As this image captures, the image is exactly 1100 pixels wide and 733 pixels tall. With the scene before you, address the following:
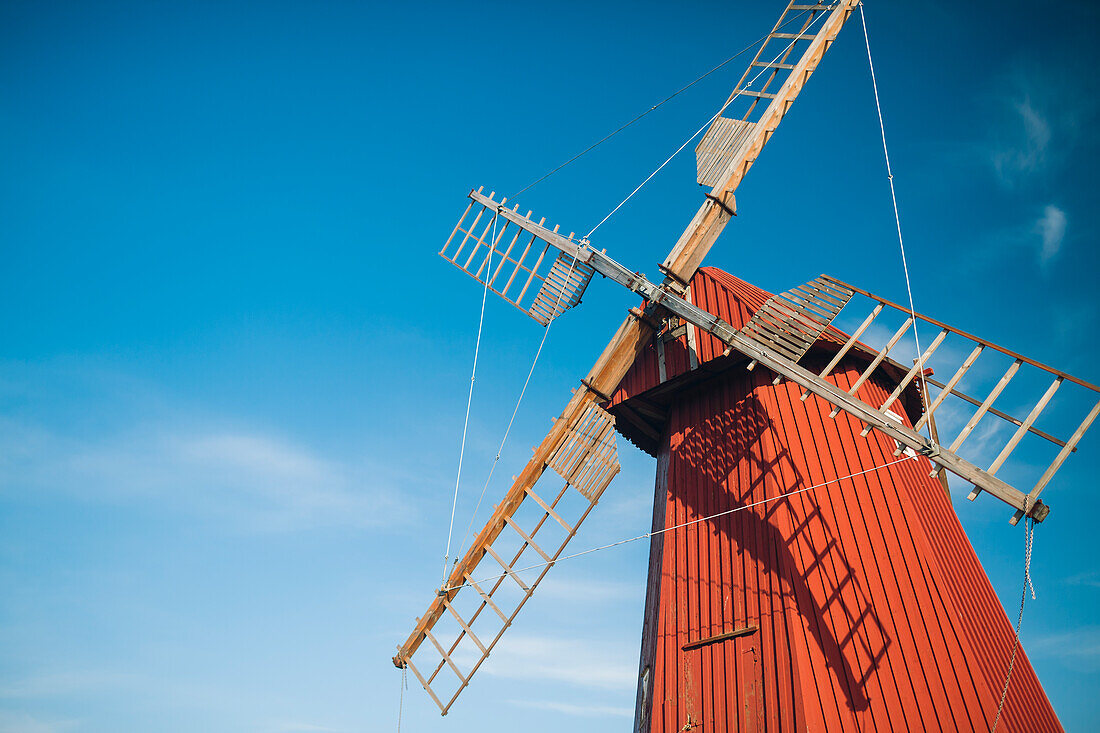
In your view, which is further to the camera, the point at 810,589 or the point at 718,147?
the point at 718,147

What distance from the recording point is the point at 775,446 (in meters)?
8.17

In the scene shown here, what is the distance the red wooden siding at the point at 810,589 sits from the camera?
21.9 feet

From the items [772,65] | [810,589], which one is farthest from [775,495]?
[772,65]

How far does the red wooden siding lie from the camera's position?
667cm

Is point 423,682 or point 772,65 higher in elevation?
point 772,65

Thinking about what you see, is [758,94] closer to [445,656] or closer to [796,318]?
[796,318]

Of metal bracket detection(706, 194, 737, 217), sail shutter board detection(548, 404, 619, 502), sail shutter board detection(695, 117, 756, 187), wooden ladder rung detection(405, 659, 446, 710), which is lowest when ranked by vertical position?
wooden ladder rung detection(405, 659, 446, 710)

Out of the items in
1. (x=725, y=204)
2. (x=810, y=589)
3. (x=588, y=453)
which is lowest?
(x=810, y=589)

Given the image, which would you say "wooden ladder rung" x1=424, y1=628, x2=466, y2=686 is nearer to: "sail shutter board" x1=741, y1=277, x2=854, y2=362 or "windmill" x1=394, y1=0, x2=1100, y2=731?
"windmill" x1=394, y1=0, x2=1100, y2=731

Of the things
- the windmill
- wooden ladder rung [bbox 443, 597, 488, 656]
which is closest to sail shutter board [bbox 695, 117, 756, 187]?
the windmill

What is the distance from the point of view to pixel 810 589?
7.28 meters

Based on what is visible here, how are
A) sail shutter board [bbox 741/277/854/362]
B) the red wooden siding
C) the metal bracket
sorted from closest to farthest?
the red wooden siding < sail shutter board [bbox 741/277/854/362] < the metal bracket

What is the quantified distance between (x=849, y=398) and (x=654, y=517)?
386cm

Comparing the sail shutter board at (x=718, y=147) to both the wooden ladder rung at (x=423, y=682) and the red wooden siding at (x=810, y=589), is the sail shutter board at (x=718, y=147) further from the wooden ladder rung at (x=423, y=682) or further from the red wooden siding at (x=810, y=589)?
the wooden ladder rung at (x=423, y=682)
